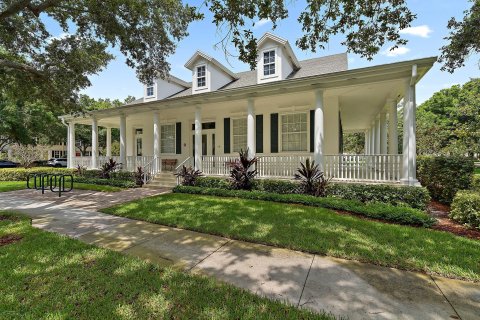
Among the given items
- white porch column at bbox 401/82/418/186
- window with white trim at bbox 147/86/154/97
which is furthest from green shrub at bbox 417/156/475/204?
window with white trim at bbox 147/86/154/97

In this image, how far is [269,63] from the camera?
11195 mm

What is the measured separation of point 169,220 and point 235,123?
7.66 m

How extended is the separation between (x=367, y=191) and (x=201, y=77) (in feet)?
32.3

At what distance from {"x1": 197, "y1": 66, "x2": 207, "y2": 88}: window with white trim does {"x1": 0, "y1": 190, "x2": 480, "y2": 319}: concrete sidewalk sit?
30.8 feet

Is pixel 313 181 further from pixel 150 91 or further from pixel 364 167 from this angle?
pixel 150 91

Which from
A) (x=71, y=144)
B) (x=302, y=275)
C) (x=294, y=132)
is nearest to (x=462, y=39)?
(x=294, y=132)

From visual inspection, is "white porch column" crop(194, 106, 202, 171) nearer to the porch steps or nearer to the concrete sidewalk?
the porch steps

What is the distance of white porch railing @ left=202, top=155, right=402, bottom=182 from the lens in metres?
7.88

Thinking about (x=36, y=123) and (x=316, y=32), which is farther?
(x=36, y=123)

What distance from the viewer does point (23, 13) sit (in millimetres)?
8617

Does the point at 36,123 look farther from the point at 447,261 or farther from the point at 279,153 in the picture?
the point at 447,261

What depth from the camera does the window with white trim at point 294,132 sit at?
422 inches

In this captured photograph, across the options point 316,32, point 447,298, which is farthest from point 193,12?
point 447,298

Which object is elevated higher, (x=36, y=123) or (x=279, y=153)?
(x=36, y=123)
